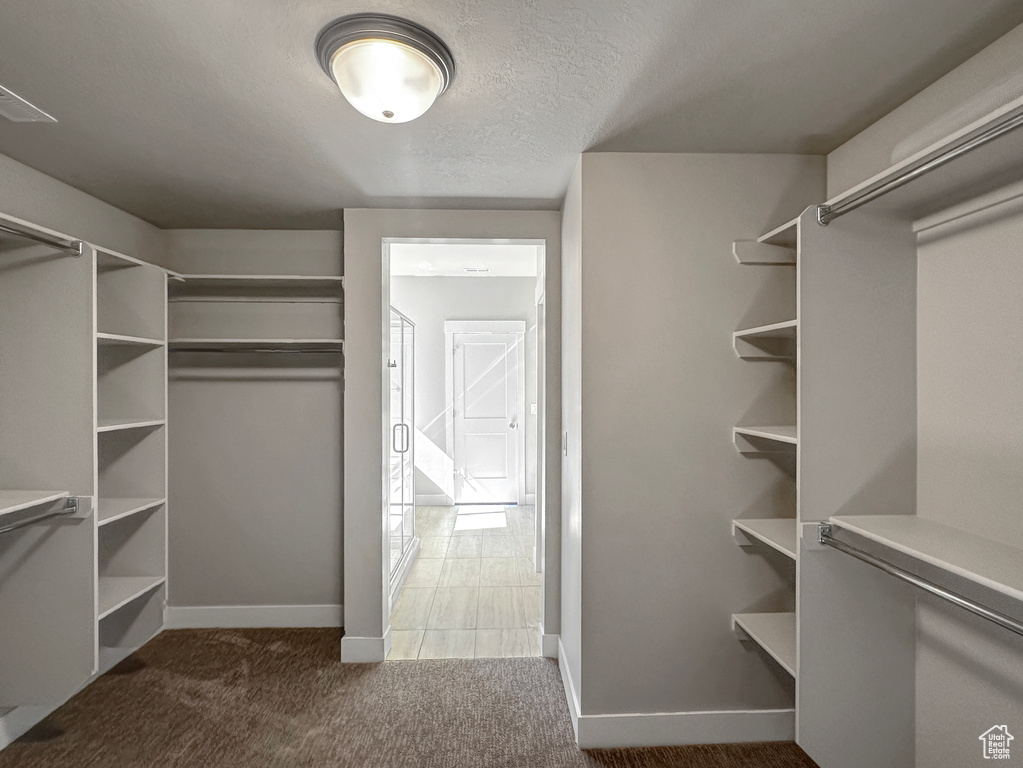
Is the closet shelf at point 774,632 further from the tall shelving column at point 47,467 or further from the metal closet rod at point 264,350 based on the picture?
the tall shelving column at point 47,467

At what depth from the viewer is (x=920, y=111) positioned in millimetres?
1786

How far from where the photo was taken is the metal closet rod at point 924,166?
1144mm

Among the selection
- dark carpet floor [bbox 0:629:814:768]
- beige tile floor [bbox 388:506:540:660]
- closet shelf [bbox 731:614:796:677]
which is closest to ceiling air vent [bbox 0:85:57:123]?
dark carpet floor [bbox 0:629:814:768]

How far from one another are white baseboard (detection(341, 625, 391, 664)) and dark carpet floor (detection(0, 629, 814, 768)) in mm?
57

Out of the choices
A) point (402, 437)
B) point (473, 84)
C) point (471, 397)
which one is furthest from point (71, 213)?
point (471, 397)

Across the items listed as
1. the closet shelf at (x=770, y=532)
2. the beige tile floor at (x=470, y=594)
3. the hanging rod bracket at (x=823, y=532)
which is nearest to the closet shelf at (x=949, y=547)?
the hanging rod bracket at (x=823, y=532)

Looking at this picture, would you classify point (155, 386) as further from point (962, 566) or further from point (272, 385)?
point (962, 566)

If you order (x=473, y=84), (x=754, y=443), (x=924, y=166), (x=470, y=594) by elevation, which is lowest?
(x=470, y=594)

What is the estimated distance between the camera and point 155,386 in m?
2.98

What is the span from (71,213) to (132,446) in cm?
120

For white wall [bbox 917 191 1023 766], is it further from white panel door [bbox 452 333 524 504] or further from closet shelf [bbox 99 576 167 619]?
white panel door [bbox 452 333 524 504]

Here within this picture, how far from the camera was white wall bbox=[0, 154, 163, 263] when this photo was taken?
7.61ft

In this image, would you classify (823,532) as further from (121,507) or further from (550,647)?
(121,507)

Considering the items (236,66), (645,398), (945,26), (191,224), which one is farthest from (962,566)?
(191,224)
